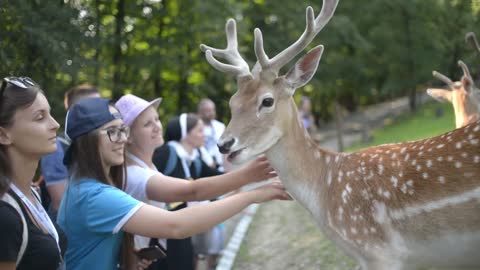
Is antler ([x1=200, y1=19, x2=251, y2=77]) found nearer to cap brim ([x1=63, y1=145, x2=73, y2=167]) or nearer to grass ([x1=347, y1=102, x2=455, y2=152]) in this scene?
cap brim ([x1=63, y1=145, x2=73, y2=167])

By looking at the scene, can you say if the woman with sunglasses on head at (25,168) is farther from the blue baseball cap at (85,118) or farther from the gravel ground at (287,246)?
the gravel ground at (287,246)

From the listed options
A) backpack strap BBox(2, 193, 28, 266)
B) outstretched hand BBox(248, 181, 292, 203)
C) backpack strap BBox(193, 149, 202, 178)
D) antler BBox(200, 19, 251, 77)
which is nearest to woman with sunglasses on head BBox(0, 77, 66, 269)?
backpack strap BBox(2, 193, 28, 266)

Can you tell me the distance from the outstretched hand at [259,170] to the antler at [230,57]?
0.54 meters

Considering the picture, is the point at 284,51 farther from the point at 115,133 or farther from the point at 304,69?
the point at 115,133

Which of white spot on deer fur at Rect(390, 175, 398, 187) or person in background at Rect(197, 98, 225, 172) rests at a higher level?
white spot on deer fur at Rect(390, 175, 398, 187)

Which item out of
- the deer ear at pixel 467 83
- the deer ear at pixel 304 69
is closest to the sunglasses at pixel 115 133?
the deer ear at pixel 304 69

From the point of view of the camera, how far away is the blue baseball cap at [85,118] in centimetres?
270

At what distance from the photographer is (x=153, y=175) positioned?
3334 millimetres

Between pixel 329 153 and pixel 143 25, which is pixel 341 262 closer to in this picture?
pixel 329 153

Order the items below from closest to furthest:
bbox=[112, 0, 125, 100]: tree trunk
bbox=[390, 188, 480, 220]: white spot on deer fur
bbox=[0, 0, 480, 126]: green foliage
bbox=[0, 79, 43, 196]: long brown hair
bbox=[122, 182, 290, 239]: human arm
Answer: bbox=[0, 79, 43, 196]: long brown hair
bbox=[122, 182, 290, 239]: human arm
bbox=[390, 188, 480, 220]: white spot on deer fur
bbox=[0, 0, 480, 126]: green foliage
bbox=[112, 0, 125, 100]: tree trunk

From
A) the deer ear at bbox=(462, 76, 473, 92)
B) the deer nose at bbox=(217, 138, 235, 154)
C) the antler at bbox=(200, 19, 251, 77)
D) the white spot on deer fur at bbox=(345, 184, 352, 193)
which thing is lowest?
the white spot on deer fur at bbox=(345, 184, 352, 193)

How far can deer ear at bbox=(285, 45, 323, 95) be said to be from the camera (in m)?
3.44

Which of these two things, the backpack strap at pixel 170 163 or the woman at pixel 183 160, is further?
the backpack strap at pixel 170 163

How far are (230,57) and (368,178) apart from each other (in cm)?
123
